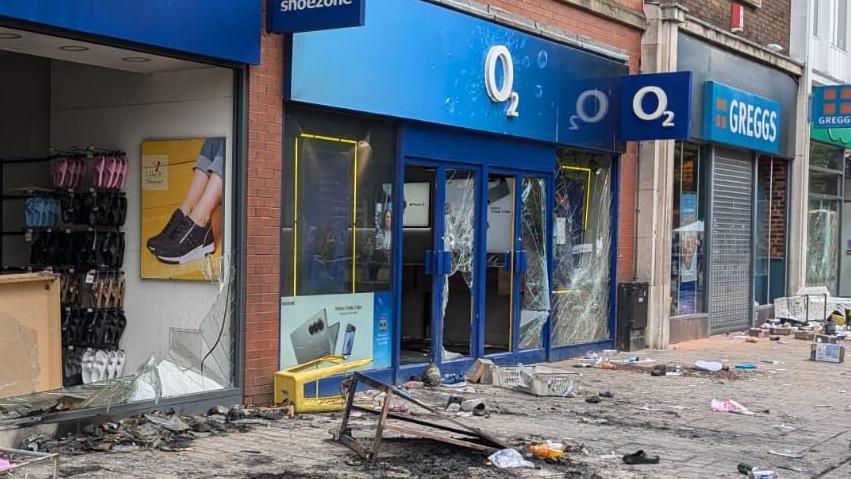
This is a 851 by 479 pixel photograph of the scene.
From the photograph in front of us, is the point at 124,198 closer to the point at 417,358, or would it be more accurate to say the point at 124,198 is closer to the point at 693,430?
the point at 417,358

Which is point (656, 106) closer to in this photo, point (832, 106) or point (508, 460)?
point (832, 106)

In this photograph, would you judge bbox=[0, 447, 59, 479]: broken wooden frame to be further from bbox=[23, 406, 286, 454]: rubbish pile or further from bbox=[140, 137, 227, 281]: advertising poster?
bbox=[140, 137, 227, 281]: advertising poster

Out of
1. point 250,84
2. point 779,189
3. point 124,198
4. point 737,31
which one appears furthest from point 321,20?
point 779,189

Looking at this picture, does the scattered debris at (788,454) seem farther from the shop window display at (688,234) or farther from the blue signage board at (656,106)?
the shop window display at (688,234)

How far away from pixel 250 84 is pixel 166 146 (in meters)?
0.90

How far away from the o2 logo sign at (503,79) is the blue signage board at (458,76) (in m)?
0.01

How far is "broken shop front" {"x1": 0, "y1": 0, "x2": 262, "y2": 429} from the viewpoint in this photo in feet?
24.7

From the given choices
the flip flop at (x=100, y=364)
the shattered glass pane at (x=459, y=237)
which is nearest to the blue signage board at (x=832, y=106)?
the shattered glass pane at (x=459, y=237)

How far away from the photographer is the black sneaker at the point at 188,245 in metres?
8.33

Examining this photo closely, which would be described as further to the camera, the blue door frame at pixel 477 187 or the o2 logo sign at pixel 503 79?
the o2 logo sign at pixel 503 79

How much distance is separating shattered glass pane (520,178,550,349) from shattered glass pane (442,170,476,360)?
38.7 inches

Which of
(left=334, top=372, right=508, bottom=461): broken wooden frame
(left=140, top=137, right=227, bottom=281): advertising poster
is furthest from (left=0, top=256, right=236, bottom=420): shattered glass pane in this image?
(left=334, top=372, right=508, bottom=461): broken wooden frame

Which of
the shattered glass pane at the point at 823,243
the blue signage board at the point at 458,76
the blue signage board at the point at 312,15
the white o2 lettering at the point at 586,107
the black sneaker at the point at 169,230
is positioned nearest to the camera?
the blue signage board at the point at 312,15

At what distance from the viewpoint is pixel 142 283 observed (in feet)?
28.3
